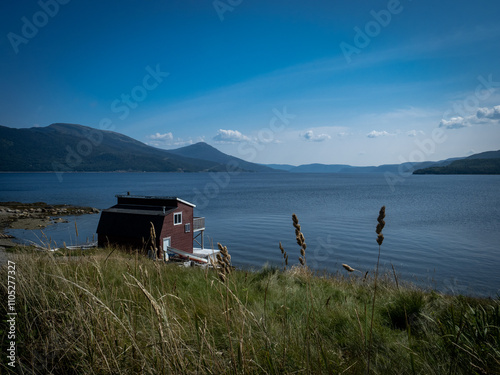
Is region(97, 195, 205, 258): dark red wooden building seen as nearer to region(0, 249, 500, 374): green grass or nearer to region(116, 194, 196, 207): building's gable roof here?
region(116, 194, 196, 207): building's gable roof

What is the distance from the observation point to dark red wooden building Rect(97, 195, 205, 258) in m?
30.3

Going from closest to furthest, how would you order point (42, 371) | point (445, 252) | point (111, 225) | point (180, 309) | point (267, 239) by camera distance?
point (42, 371)
point (180, 309)
point (111, 225)
point (445, 252)
point (267, 239)

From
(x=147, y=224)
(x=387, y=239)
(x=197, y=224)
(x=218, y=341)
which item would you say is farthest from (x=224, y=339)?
(x=387, y=239)

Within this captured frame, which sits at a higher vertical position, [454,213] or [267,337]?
[267,337]

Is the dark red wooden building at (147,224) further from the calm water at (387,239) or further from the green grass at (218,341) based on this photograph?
the green grass at (218,341)

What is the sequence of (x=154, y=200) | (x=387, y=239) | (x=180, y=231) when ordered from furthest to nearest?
(x=387, y=239) → (x=154, y=200) → (x=180, y=231)

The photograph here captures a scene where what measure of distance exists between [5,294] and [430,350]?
19.4 ft

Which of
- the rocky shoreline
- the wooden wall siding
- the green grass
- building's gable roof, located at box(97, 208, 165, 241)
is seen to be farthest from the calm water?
the green grass

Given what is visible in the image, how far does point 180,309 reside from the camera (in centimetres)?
420

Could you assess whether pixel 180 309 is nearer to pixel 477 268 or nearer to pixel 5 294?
pixel 5 294

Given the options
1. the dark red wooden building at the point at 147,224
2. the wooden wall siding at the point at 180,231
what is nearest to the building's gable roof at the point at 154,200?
the dark red wooden building at the point at 147,224

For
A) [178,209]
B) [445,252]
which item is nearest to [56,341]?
[178,209]

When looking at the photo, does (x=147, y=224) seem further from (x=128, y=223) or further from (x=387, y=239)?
(x=387, y=239)

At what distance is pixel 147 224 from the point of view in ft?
98.6
